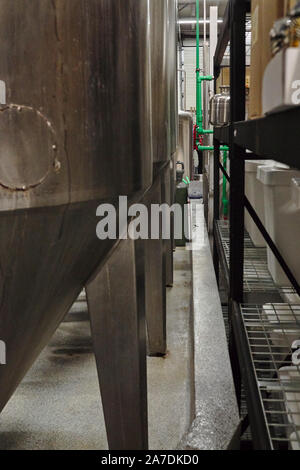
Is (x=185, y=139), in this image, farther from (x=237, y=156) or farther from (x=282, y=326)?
(x=282, y=326)

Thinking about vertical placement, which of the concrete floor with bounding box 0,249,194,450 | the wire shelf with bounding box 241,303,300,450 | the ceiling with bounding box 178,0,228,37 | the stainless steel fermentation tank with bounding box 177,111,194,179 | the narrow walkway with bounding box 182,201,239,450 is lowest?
the concrete floor with bounding box 0,249,194,450

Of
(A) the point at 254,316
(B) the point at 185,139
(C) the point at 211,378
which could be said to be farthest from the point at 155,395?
(B) the point at 185,139

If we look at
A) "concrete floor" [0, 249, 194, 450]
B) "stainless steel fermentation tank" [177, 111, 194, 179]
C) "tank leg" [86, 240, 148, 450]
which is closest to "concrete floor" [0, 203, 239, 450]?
Answer: "concrete floor" [0, 249, 194, 450]

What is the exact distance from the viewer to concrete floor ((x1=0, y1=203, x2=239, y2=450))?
152 cm

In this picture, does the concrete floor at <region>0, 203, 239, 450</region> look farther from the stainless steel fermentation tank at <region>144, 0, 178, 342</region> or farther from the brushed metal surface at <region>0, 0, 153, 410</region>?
the brushed metal surface at <region>0, 0, 153, 410</region>

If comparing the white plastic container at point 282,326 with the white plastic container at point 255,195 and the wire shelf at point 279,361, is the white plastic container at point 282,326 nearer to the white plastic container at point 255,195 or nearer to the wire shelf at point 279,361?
the wire shelf at point 279,361

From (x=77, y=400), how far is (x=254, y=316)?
0.85m

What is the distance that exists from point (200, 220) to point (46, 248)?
4290mm

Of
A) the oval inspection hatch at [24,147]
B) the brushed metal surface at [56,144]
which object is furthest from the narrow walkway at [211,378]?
the oval inspection hatch at [24,147]

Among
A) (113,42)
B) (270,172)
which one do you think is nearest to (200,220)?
(270,172)

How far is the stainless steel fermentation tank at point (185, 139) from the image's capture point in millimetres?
5707

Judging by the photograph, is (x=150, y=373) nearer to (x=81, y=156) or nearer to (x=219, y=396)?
(x=219, y=396)

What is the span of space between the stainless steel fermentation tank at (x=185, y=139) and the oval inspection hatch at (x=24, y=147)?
5.25 meters

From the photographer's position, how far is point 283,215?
191 centimetres
